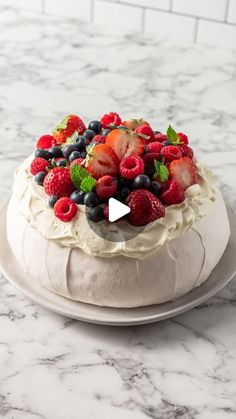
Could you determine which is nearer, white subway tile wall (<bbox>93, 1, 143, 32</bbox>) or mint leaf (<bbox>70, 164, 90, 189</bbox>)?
mint leaf (<bbox>70, 164, 90, 189</bbox>)

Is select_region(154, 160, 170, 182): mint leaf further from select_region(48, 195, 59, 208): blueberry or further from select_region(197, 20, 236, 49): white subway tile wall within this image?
select_region(197, 20, 236, 49): white subway tile wall

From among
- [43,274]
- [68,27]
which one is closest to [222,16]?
[68,27]

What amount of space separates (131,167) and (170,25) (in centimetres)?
132

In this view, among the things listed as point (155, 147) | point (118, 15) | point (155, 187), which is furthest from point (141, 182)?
point (118, 15)

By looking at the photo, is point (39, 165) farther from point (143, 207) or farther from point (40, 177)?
point (143, 207)

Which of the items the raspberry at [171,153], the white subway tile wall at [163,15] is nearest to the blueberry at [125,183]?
the raspberry at [171,153]

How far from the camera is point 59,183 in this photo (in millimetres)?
1424

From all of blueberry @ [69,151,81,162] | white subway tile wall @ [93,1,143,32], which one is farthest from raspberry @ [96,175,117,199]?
white subway tile wall @ [93,1,143,32]

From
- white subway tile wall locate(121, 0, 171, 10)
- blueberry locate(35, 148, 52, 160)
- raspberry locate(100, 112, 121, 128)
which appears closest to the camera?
blueberry locate(35, 148, 52, 160)

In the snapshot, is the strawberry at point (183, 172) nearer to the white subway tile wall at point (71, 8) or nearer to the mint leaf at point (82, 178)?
the mint leaf at point (82, 178)

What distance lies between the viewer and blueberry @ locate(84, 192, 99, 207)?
1380mm

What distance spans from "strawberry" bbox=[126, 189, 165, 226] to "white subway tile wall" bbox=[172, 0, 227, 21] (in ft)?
4.21

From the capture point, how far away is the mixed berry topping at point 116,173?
1.39 metres

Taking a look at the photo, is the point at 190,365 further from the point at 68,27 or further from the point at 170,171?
the point at 68,27
